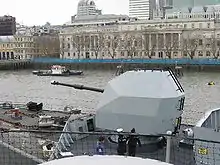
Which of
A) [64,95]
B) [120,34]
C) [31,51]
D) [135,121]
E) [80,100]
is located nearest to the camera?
[135,121]

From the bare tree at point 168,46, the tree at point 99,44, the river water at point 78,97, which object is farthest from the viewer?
the tree at point 99,44

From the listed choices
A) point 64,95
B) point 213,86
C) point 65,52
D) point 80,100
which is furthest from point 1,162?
point 65,52

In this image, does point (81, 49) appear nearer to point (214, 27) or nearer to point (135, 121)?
point (214, 27)

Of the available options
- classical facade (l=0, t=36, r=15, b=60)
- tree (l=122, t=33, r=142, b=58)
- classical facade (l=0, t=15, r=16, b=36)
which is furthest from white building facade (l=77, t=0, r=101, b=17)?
tree (l=122, t=33, r=142, b=58)

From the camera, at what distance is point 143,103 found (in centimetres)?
540

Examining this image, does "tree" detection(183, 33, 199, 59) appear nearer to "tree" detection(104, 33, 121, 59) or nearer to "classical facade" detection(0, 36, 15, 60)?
"tree" detection(104, 33, 121, 59)

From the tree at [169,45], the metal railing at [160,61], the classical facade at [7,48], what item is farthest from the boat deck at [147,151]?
the classical facade at [7,48]

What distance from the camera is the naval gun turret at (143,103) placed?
5301 mm

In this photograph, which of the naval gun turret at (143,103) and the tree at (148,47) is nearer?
the naval gun turret at (143,103)

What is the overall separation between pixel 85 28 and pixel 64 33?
2240 mm

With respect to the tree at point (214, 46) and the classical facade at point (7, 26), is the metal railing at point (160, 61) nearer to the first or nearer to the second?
the tree at point (214, 46)

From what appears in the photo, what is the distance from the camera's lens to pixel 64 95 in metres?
17.8

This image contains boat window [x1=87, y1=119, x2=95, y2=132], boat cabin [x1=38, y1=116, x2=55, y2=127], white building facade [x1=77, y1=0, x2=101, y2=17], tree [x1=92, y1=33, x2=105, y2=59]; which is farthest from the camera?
white building facade [x1=77, y1=0, x2=101, y2=17]

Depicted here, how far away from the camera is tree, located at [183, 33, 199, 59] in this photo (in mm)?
37438
